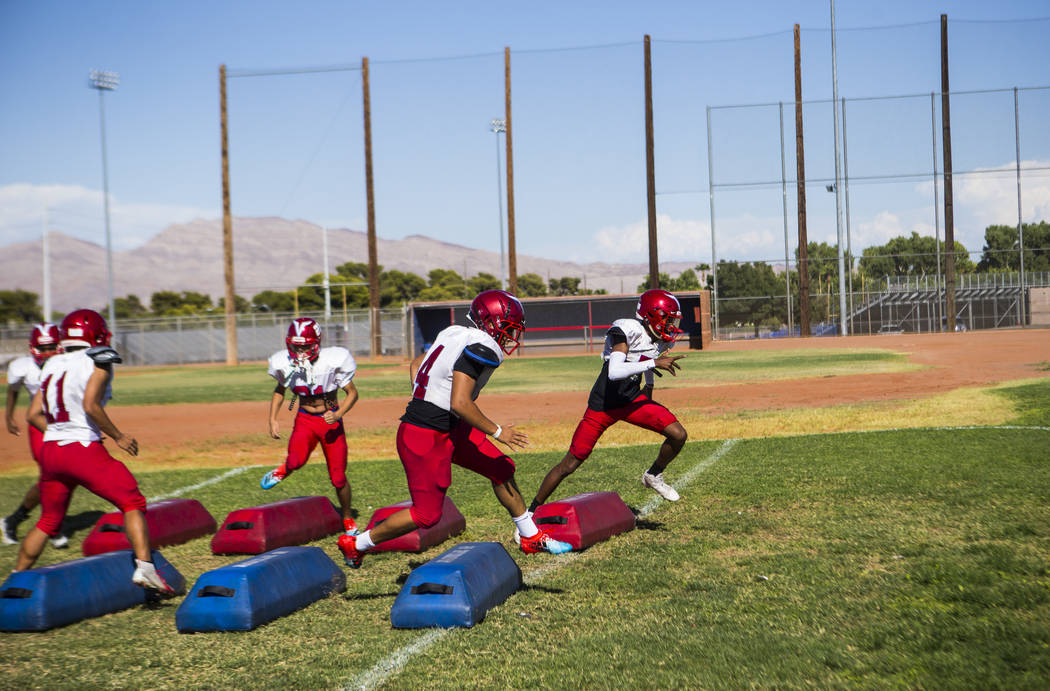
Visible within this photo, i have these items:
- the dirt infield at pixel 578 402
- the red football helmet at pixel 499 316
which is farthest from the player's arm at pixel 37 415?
the dirt infield at pixel 578 402

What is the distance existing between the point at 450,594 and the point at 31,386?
20.3 feet

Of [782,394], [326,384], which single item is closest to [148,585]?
[326,384]

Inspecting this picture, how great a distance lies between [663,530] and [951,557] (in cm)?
230

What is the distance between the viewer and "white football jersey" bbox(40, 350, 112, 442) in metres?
6.37

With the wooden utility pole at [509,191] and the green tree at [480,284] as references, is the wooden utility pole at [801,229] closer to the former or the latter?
the wooden utility pole at [509,191]

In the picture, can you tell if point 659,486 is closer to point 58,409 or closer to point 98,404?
point 98,404

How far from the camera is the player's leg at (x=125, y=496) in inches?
243

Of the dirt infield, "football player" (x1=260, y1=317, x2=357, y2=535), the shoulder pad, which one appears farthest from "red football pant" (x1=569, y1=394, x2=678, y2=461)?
the dirt infield

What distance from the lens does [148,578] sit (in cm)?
611

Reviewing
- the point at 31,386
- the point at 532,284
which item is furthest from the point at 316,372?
the point at 532,284

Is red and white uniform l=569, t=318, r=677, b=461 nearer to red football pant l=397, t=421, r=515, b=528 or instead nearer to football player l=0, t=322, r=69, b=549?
red football pant l=397, t=421, r=515, b=528

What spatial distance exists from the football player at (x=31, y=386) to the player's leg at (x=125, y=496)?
114cm

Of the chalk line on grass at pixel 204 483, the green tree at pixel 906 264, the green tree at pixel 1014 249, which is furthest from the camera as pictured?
the green tree at pixel 906 264

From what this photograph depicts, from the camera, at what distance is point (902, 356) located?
29953 mm
